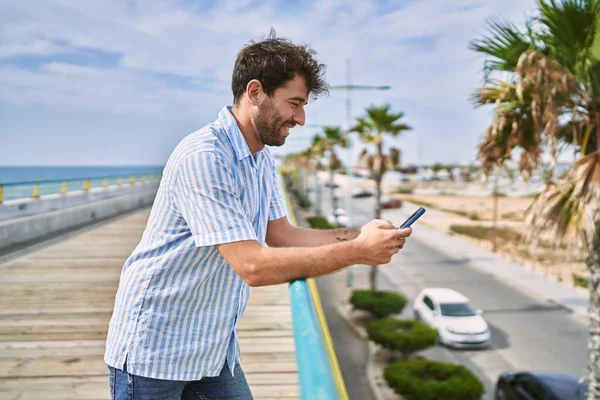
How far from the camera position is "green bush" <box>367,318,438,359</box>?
17.2 metres

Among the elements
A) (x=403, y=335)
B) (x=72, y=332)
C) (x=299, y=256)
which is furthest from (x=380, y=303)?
(x=299, y=256)

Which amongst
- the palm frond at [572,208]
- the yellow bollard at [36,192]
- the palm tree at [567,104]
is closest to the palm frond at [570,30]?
the palm tree at [567,104]

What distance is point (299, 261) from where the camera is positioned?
1.64 meters

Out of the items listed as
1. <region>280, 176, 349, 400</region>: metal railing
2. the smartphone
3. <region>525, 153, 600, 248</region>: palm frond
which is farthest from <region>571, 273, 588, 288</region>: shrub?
<region>280, 176, 349, 400</region>: metal railing

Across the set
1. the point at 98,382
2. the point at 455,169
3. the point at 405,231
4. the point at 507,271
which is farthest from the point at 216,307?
the point at 455,169

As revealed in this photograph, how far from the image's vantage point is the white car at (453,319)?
20.0 m

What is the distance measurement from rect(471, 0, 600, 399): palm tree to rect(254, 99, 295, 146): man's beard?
678cm

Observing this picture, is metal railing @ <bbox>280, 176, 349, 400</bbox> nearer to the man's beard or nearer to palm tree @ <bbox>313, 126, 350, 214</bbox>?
the man's beard

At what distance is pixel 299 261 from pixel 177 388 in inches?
24.0

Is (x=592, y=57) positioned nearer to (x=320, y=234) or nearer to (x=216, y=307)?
(x=320, y=234)

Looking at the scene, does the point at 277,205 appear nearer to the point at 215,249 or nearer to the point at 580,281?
the point at 215,249

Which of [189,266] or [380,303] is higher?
[189,266]

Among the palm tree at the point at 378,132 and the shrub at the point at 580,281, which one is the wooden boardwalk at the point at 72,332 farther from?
the shrub at the point at 580,281

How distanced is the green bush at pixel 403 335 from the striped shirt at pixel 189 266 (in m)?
16.1
